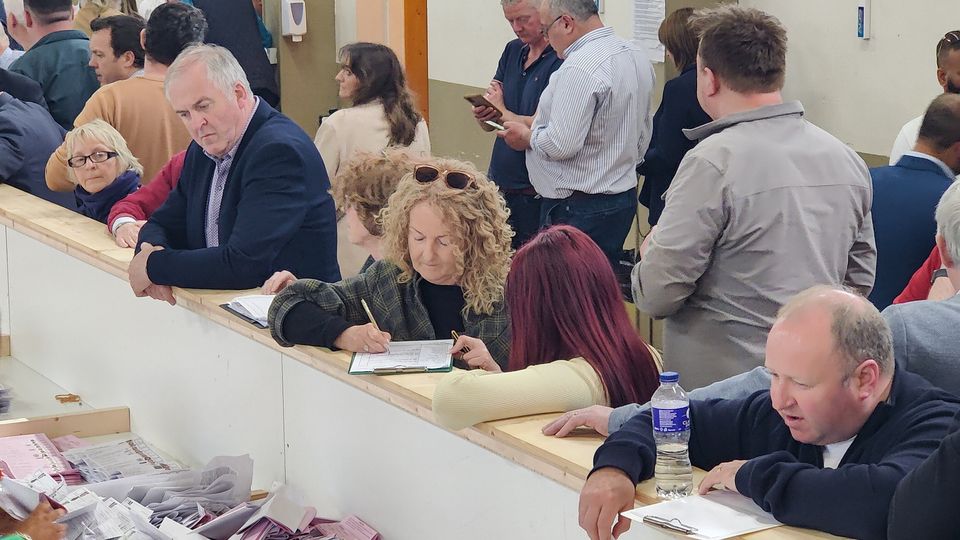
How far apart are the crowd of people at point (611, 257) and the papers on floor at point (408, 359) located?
45mm

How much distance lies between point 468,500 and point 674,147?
3.26 m

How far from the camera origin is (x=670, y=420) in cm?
226

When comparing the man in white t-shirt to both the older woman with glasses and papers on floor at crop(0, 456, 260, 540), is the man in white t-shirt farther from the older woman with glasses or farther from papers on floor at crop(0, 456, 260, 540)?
the older woman with glasses

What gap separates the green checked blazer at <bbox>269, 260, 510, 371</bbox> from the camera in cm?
329

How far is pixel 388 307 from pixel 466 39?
17.0ft

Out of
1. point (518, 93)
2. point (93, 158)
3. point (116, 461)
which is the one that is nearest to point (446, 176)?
point (116, 461)

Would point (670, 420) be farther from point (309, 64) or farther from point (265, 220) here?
point (309, 64)

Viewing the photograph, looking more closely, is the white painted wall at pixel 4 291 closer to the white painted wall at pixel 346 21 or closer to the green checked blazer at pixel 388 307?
the green checked blazer at pixel 388 307

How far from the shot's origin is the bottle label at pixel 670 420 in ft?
7.42

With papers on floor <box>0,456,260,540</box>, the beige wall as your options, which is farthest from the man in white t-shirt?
the beige wall

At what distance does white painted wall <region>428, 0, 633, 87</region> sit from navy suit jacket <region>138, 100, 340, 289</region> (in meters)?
4.02

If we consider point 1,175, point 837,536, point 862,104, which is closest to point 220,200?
point 1,175

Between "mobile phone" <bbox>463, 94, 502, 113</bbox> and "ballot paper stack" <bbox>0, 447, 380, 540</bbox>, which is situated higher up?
"mobile phone" <bbox>463, 94, 502, 113</bbox>

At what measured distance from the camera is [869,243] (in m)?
3.54
